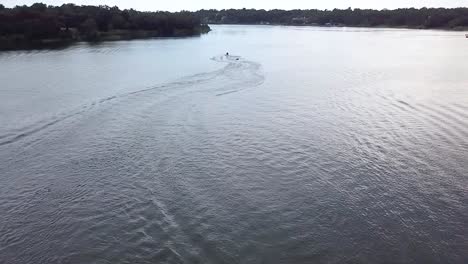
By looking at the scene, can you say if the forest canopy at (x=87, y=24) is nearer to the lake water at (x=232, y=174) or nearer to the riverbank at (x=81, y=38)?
the riverbank at (x=81, y=38)

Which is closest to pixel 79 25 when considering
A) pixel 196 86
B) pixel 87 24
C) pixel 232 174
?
pixel 87 24

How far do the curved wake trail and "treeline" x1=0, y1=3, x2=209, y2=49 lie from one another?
49662 mm

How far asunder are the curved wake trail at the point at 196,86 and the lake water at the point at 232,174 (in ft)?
0.74

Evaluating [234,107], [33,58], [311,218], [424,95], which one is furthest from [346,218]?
[33,58]

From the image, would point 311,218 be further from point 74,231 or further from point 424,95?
point 424,95

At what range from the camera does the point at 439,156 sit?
20.3 meters

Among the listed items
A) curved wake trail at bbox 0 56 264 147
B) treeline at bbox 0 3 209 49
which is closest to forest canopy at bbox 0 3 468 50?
treeline at bbox 0 3 209 49

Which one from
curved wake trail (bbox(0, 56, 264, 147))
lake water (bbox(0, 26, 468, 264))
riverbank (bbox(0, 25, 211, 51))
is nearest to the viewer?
lake water (bbox(0, 26, 468, 264))

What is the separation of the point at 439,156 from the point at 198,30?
127940 millimetres

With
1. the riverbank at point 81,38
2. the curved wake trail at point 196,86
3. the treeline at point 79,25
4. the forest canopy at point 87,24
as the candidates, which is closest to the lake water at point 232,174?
the curved wake trail at point 196,86

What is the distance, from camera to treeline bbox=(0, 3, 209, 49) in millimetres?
88688

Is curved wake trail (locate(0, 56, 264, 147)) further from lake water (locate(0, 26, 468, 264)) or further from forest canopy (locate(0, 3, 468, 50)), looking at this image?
forest canopy (locate(0, 3, 468, 50))

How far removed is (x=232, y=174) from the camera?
61.0 feet

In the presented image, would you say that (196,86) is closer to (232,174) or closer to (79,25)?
(232,174)
